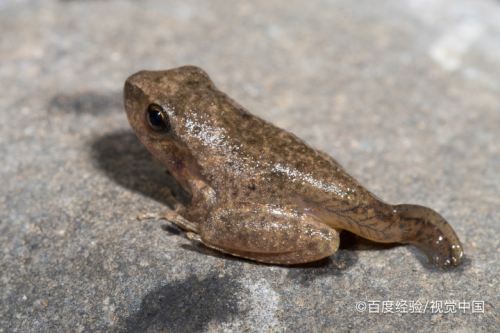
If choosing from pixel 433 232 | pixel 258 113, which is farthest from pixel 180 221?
pixel 258 113

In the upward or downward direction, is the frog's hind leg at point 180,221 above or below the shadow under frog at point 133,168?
above

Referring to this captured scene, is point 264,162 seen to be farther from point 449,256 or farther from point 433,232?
point 449,256

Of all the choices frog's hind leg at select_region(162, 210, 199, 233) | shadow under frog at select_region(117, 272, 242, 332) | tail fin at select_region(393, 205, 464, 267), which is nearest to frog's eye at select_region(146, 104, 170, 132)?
frog's hind leg at select_region(162, 210, 199, 233)

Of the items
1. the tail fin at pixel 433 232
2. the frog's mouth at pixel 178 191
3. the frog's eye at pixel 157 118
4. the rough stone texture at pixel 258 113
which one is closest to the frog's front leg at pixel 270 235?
the rough stone texture at pixel 258 113

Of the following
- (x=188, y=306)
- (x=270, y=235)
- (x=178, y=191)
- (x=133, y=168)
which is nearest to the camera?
(x=188, y=306)

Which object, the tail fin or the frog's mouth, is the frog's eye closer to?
the frog's mouth

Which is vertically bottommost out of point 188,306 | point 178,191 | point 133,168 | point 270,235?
point 133,168

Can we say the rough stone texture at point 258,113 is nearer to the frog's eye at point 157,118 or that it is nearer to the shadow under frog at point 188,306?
the shadow under frog at point 188,306
